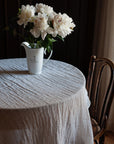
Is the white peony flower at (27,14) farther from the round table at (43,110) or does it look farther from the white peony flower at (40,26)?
the round table at (43,110)

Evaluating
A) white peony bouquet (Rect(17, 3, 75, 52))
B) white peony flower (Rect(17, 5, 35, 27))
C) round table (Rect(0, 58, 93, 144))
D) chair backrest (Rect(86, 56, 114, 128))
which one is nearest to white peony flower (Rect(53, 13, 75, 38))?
white peony bouquet (Rect(17, 3, 75, 52))

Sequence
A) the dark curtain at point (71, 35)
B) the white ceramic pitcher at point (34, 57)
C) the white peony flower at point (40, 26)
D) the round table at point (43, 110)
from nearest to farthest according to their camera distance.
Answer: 1. the round table at point (43, 110)
2. the white peony flower at point (40, 26)
3. the white ceramic pitcher at point (34, 57)
4. the dark curtain at point (71, 35)

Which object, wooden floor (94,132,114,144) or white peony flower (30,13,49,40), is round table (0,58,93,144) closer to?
white peony flower (30,13,49,40)

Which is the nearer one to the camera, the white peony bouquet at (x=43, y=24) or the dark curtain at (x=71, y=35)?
the white peony bouquet at (x=43, y=24)

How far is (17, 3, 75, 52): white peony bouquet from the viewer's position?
1.29 meters

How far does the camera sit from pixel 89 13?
7.92ft

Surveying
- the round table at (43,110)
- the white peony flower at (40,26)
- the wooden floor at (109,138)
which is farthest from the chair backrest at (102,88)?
the white peony flower at (40,26)

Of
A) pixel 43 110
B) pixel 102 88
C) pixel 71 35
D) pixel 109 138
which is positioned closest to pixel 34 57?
pixel 43 110

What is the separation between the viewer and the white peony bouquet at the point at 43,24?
1293 millimetres

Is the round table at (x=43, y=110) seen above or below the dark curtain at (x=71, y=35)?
below

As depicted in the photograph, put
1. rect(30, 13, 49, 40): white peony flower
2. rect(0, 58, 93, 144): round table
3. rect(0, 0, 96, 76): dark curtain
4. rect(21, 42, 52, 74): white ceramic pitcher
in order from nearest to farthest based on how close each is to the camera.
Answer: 1. rect(0, 58, 93, 144): round table
2. rect(30, 13, 49, 40): white peony flower
3. rect(21, 42, 52, 74): white ceramic pitcher
4. rect(0, 0, 96, 76): dark curtain

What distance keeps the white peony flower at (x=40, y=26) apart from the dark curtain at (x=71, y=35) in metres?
0.94

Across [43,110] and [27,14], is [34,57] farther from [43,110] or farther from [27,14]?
[43,110]

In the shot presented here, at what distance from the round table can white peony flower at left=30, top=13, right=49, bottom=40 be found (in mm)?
341
